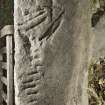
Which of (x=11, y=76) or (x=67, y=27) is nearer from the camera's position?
(x=67, y=27)

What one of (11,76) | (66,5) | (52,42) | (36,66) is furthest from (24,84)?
(11,76)

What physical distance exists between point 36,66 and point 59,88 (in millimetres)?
151

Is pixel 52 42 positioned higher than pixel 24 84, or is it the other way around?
pixel 52 42

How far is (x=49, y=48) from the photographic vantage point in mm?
1382

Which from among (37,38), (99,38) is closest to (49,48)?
(37,38)

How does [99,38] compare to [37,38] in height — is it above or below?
below

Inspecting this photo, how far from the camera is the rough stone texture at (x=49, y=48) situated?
1.38 metres

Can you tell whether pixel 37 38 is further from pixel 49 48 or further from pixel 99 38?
pixel 99 38

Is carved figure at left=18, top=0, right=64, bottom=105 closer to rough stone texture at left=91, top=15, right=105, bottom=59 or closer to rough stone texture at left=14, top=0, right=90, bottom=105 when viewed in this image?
rough stone texture at left=14, top=0, right=90, bottom=105

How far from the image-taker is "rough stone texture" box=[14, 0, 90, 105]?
54.5 inches

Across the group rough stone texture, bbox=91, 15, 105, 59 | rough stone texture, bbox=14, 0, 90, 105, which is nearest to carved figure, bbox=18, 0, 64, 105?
rough stone texture, bbox=14, 0, 90, 105

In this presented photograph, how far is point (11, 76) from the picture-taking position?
2.53 m

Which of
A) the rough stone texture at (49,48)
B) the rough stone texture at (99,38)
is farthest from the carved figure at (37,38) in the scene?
the rough stone texture at (99,38)

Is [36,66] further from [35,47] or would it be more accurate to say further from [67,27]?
[67,27]
